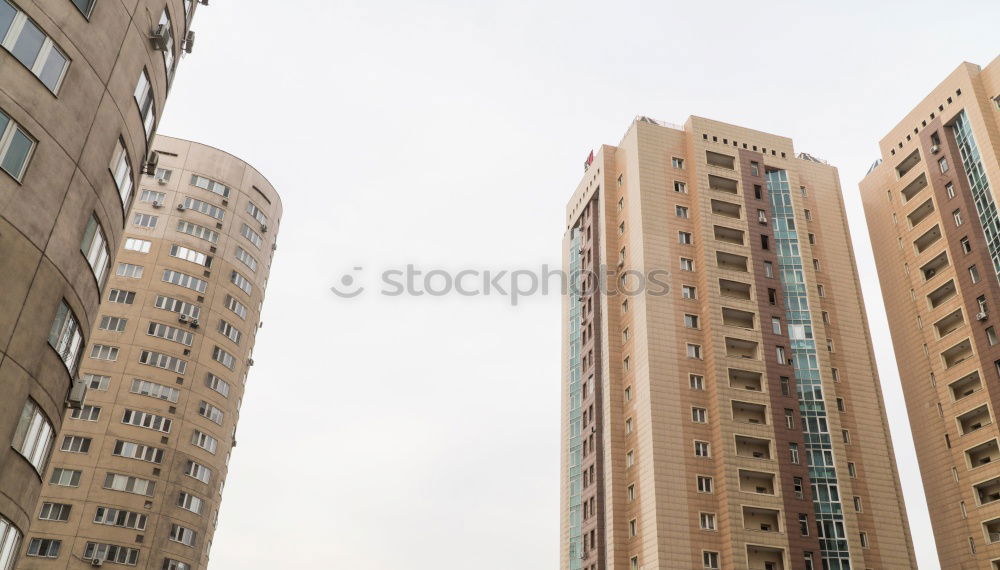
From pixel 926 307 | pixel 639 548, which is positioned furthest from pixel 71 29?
pixel 926 307

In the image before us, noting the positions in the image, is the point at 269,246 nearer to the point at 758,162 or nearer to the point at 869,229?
the point at 758,162

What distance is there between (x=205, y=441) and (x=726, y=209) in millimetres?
52728

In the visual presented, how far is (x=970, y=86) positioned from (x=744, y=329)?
30638 mm

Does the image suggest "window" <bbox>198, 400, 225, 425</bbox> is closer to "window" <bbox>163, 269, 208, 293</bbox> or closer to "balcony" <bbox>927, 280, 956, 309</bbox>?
"window" <bbox>163, 269, 208, 293</bbox>

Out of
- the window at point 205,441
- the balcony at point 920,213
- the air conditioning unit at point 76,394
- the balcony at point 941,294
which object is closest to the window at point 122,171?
the air conditioning unit at point 76,394

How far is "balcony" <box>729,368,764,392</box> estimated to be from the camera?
67.2 meters

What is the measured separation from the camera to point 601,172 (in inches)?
3280

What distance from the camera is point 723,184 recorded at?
77.7 metres

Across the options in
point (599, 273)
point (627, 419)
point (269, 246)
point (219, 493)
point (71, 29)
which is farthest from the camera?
point (269, 246)

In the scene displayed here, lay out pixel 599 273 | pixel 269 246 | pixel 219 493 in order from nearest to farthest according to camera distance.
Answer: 1. pixel 219 493
2. pixel 599 273
3. pixel 269 246

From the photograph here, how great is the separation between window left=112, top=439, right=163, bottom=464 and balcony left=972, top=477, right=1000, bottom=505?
67349 mm

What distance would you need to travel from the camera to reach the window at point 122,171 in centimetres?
2878

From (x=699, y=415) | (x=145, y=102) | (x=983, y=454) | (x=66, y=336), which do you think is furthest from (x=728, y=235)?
(x=66, y=336)

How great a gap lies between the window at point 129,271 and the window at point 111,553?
78.3 ft
